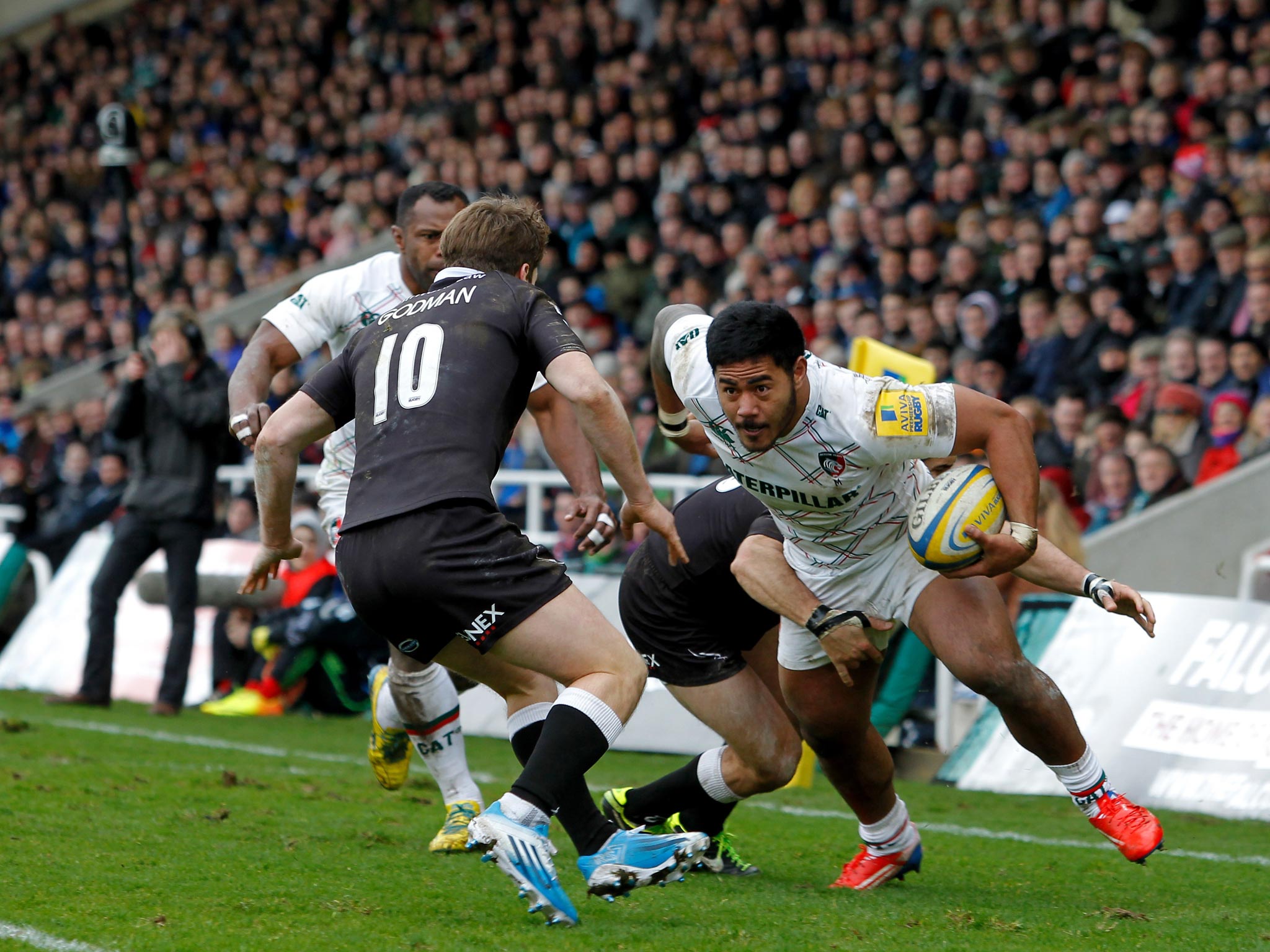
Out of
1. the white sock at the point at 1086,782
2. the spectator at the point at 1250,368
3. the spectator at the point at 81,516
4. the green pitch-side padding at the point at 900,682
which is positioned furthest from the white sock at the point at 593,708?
the spectator at the point at 81,516

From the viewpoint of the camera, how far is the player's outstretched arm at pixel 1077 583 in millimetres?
4797

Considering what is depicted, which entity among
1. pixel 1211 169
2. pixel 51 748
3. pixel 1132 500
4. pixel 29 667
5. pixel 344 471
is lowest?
pixel 29 667

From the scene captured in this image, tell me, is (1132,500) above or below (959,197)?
below

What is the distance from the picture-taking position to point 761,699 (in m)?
5.74

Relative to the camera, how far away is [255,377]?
20.1 feet

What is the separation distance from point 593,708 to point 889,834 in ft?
Result: 4.94

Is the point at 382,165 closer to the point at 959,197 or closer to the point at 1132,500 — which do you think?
the point at 959,197

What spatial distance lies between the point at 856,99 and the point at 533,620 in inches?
425

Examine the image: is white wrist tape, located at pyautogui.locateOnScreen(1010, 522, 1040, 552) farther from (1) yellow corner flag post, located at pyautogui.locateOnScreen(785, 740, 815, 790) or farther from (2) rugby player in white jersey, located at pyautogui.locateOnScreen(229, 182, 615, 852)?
(1) yellow corner flag post, located at pyautogui.locateOnScreen(785, 740, 815, 790)

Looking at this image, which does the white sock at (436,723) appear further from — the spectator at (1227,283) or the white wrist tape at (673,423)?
the spectator at (1227,283)

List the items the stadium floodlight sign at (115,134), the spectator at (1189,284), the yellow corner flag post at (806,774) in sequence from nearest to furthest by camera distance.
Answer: the yellow corner flag post at (806,774), the spectator at (1189,284), the stadium floodlight sign at (115,134)

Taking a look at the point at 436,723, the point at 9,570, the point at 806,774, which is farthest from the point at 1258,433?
the point at 9,570

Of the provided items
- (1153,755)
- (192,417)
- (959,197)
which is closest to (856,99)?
(959,197)

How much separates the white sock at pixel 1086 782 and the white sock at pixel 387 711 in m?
2.55
